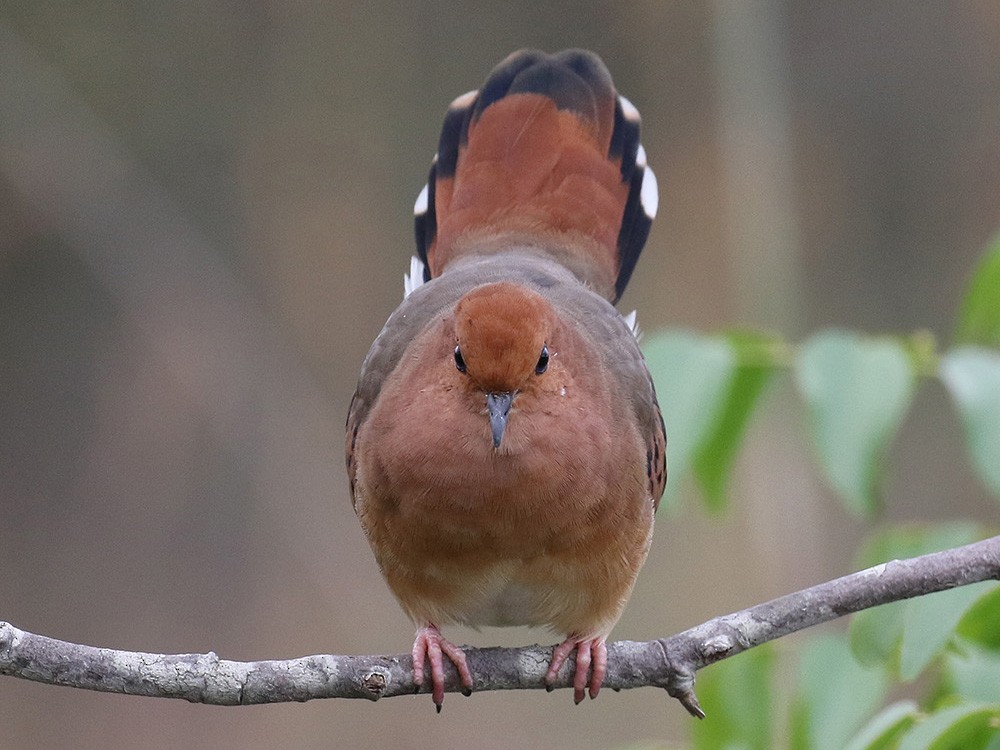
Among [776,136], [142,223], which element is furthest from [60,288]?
[776,136]

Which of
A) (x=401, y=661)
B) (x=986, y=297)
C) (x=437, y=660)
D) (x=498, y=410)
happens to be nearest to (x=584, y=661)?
(x=437, y=660)

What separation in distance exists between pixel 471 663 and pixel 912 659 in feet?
3.25

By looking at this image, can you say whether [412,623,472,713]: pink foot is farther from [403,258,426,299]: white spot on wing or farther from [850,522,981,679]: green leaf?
[403,258,426,299]: white spot on wing

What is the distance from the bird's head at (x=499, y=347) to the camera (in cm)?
298

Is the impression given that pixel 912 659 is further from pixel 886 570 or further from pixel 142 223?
pixel 142 223

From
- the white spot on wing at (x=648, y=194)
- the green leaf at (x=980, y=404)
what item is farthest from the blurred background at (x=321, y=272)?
the green leaf at (x=980, y=404)

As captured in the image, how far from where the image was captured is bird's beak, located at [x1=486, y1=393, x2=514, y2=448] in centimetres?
292

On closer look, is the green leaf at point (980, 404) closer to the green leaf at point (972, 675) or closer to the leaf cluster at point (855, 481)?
the leaf cluster at point (855, 481)

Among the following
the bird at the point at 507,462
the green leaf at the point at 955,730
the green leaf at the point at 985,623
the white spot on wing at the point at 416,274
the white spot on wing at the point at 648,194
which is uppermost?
the white spot on wing at the point at 648,194

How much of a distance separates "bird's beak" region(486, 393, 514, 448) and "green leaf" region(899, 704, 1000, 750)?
39.9 inches

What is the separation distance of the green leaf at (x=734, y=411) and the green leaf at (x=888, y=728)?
2.82 ft

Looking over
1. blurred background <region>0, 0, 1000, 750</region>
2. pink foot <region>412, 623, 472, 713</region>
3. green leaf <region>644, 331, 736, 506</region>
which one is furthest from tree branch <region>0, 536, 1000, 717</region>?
blurred background <region>0, 0, 1000, 750</region>

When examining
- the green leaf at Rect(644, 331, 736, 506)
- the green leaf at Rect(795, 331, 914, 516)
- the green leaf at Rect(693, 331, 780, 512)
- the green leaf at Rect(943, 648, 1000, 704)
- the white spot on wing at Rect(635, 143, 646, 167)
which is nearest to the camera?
the green leaf at Rect(943, 648, 1000, 704)

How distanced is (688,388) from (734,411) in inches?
7.9
